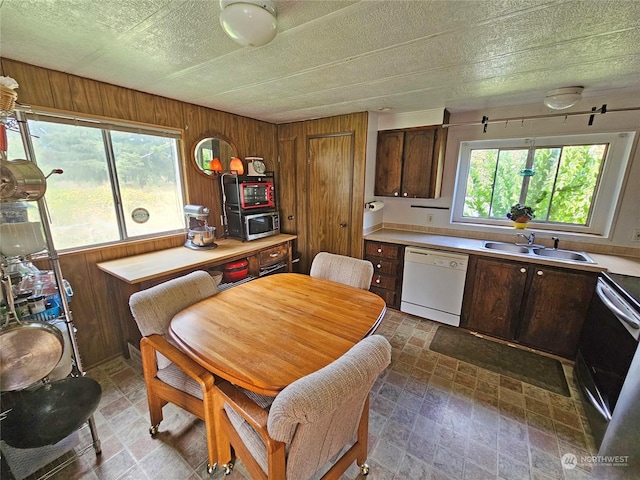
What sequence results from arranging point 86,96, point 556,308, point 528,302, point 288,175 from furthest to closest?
point 288,175 → point 528,302 → point 556,308 → point 86,96

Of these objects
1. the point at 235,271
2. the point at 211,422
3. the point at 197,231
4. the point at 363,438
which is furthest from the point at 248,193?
the point at 363,438

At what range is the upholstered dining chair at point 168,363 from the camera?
4.02 feet

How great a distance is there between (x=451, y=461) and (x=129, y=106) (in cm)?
339

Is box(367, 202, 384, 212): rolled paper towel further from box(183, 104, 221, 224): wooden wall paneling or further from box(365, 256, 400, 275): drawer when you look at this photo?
box(183, 104, 221, 224): wooden wall paneling

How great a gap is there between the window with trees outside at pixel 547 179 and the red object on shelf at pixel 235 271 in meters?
2.56

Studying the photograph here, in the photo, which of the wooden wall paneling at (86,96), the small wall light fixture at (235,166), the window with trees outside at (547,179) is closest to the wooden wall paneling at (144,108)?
the wooden wall paneling at (86,96)

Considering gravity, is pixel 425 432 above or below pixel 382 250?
below

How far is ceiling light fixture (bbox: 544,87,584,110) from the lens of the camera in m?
1.99

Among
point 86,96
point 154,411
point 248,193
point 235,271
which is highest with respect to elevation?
point 86,96

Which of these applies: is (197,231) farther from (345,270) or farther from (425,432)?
(425,432)

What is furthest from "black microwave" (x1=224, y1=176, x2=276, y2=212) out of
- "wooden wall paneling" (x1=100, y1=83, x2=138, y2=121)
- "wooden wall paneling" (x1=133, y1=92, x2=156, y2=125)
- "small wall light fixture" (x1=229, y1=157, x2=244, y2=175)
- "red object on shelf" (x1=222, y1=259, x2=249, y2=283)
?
"wooden wall paneling" (x1=100, y1=83, x2=138, y2=121)

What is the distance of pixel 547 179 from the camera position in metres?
2.68

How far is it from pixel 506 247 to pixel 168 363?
10.3 feet

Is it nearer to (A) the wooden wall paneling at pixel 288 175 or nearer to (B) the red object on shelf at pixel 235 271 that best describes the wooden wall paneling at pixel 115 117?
(B) the red object on shelf at pixel 235 271
